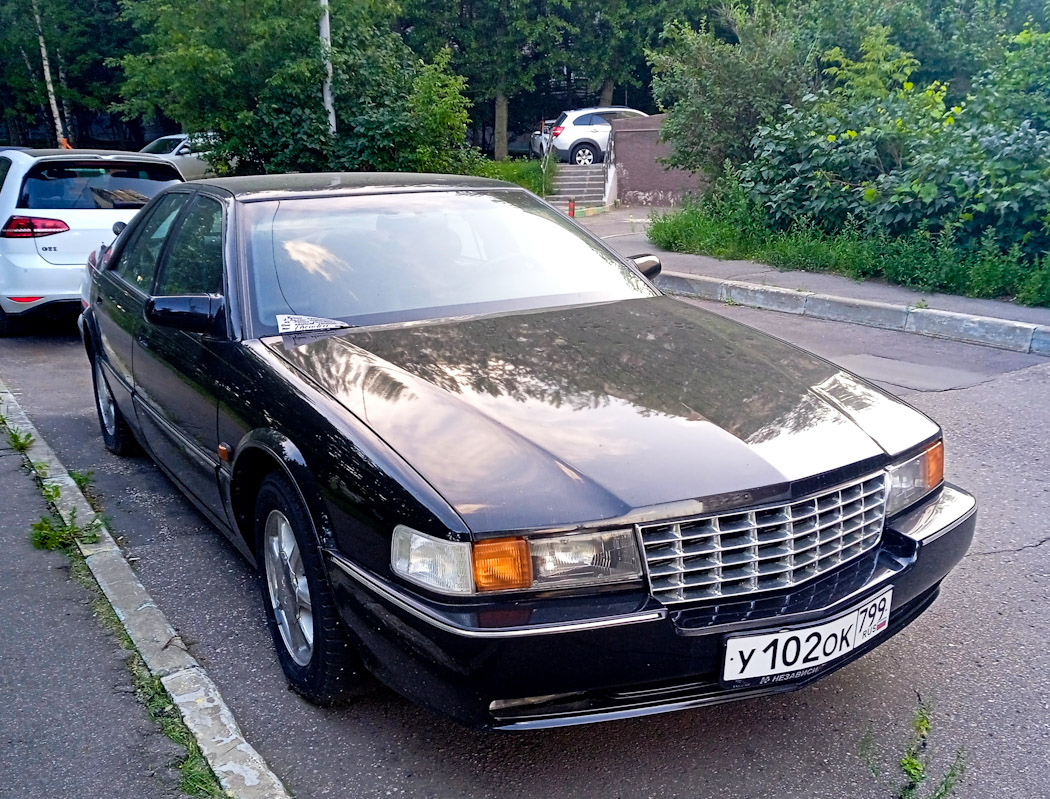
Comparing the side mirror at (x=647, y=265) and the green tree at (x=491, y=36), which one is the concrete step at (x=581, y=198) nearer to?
the green tree at (x=491, y=36)

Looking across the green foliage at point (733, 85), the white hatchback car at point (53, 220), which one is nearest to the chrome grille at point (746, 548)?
the white hatchback car at point (53, 220)

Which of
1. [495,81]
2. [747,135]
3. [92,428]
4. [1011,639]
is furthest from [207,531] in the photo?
[495,81]

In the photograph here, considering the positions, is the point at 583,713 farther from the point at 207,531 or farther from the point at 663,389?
the point at 207,531

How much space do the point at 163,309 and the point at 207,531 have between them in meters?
1.23

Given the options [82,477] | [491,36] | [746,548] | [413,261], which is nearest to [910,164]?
[413,261]

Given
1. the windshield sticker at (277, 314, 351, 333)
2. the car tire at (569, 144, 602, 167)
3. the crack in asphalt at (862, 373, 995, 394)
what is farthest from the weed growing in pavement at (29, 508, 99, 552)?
the car tire at (569, 144, 602, 167)

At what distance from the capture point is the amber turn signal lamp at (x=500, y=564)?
7.22 ft

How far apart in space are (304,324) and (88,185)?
592 centimetres

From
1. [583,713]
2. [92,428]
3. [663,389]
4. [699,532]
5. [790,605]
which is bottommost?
[92,428]

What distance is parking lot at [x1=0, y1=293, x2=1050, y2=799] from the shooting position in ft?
8.27

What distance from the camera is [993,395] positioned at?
6.06 m

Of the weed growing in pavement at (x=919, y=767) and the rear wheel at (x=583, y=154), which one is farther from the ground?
the rear wheel at (x=583, y=154)

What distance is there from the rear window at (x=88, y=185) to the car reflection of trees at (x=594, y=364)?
5.59 metres

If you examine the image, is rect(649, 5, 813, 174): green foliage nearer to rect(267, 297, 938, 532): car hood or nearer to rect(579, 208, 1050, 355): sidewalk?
rect(579, 208, 1050, 355): sidewalk
